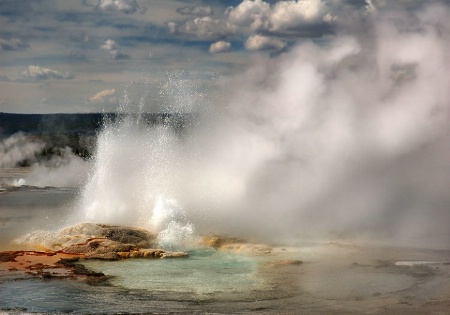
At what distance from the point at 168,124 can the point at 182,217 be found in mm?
5748

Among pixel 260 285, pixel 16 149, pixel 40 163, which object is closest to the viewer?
pixel 260 285

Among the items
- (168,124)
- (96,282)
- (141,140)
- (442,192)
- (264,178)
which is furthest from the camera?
(141,140)

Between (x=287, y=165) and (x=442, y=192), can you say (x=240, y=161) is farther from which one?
(x=442, y=192)

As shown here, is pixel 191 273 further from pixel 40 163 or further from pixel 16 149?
pixel 16 149

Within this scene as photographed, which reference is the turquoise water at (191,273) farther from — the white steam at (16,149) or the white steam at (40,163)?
the white steam at (16,149)

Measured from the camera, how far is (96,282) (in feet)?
44.6

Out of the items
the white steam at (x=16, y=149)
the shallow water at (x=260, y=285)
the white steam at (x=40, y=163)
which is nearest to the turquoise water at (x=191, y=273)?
the shallow water at (x=260, y=285)

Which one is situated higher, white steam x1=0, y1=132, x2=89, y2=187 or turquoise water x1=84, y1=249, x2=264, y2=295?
white steam x1=0, y1=132, x2=89, y2=187

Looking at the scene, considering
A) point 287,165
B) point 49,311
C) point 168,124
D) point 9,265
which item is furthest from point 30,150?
point 49,311

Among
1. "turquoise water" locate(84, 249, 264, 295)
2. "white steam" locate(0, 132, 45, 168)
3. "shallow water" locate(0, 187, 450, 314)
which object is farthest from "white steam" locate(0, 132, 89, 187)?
"turquoise water" locate(84, 249, 264, 295)

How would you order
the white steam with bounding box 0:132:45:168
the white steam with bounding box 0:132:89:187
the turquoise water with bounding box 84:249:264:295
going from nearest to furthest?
the turquoise water with bounding box 84:249:264:295 → the white steam with bounding box 0:132:89:187 → the white steam with bounding box 0:132:45:168

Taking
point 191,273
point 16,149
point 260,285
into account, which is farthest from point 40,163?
point 260,285

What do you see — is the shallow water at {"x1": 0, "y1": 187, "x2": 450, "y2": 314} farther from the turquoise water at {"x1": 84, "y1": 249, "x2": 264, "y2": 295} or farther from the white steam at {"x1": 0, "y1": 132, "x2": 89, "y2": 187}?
the white steam at {"x1": 0, "y1": 132, "x2": 89, "y2": 187}

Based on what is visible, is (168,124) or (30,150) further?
(30,150)
